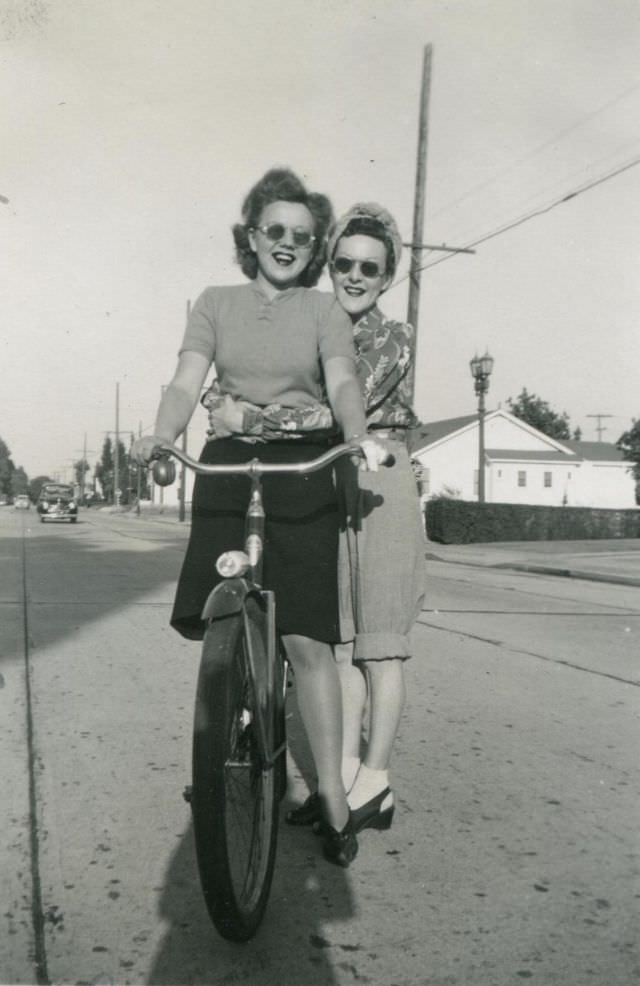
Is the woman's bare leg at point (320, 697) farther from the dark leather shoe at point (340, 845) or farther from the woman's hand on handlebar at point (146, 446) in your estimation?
the woman's hand on handlebar at point (146, 446)

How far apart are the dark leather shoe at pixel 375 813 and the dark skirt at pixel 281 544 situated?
673 mm

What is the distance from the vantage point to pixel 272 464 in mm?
2484

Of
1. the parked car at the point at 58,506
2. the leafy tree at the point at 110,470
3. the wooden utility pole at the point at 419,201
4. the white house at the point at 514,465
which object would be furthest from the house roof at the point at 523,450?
the leafy tree at the point at 110,470

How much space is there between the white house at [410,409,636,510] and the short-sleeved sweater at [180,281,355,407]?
56812 millimetres

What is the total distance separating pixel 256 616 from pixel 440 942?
84 centimetres

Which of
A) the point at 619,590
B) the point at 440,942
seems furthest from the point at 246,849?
the point at 619,590

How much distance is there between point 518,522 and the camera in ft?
91.2

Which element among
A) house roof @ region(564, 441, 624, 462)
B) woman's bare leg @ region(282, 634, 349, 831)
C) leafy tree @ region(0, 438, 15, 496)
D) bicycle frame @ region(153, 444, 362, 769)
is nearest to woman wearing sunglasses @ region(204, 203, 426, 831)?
woman's bare leg @ region(282, 634, 349, 831)

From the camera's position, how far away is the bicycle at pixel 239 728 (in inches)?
81.0

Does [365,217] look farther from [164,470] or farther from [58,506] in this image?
[58,506]

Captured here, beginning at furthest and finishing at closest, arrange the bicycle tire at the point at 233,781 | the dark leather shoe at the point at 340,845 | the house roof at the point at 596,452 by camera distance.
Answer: the house roof at the point at 596,452 → the dark leather shoe at the point at 340,845 → the bicycle tire at the point at 233,781

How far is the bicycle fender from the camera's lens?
7.22 ft

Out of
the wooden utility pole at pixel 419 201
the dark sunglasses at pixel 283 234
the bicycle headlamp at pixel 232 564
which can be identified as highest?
the wooden utility pole at pixel 419 201

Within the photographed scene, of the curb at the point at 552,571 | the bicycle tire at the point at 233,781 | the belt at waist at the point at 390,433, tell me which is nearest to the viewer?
the bicycle tire at the point at 233,781
